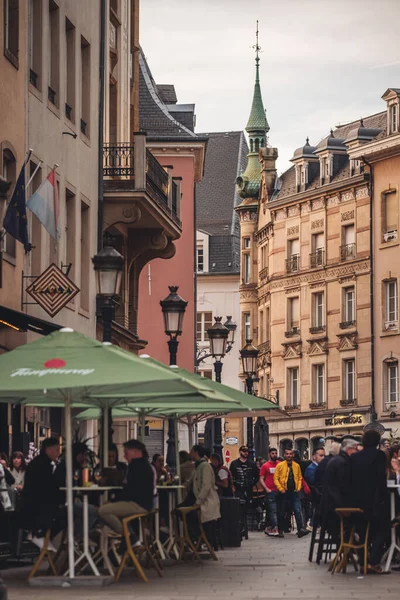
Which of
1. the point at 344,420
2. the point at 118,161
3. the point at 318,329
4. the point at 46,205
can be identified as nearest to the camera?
the point at 46,205

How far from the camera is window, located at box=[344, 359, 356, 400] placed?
259 ft

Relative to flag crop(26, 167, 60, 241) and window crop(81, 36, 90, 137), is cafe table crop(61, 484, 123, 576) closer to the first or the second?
flag crop(26, 167, 60, 241)

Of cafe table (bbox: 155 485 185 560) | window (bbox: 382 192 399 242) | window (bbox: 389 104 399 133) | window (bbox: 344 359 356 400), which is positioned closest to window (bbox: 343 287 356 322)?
window (bbox: 344 359 356 400)

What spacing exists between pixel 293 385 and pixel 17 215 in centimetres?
5967

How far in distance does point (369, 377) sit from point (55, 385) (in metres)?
59.9

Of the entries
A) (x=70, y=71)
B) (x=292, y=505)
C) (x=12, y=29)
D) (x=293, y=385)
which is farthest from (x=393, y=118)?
(x=12, y=29)

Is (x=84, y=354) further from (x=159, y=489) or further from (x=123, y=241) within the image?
(x=123, y=241)

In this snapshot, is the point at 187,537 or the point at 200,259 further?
the point at 200,259

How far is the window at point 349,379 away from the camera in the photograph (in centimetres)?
7906

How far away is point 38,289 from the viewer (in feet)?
93.7

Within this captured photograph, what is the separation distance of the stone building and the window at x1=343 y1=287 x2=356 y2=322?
46 millimetres

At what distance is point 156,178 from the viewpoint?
38.3 m

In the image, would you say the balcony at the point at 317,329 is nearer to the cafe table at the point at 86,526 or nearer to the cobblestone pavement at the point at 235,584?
the cobblestone pavement at the point at 235,584

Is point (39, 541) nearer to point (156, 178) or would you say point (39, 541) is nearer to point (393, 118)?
point (156, 178)
